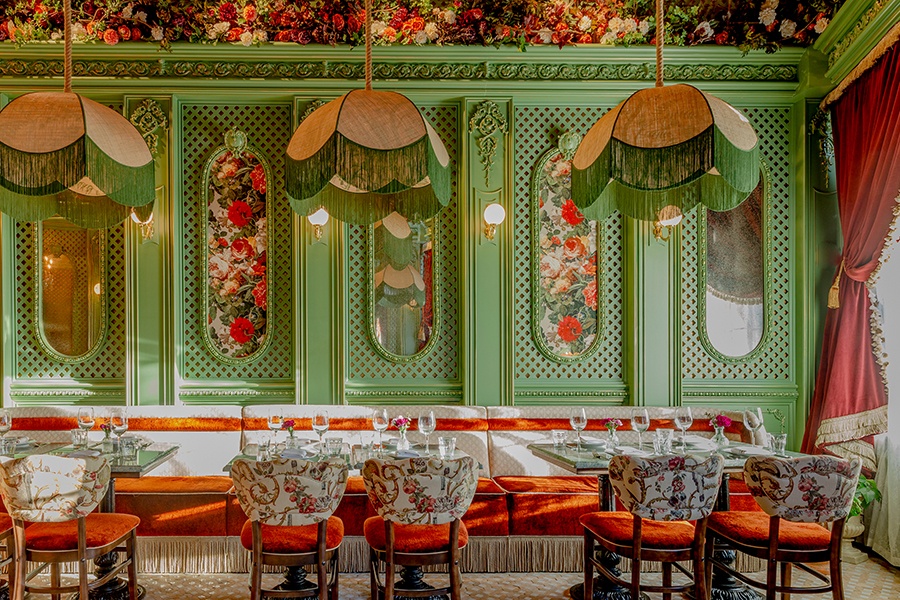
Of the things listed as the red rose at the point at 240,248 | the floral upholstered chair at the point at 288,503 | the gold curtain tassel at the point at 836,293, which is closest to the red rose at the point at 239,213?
the red rose at the point at 240,248

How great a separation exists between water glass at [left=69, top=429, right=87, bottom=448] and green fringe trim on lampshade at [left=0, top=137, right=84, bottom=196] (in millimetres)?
1851

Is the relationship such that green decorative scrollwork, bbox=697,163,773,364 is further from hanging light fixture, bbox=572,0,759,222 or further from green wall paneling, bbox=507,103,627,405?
hanging light fixture, bbox=572,0,759,222

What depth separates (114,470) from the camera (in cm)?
359

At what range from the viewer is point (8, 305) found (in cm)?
529

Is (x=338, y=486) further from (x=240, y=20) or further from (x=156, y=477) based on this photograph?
(x=240, y=20)

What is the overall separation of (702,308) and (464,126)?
2342 millimetres

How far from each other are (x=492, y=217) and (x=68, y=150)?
3.09 m

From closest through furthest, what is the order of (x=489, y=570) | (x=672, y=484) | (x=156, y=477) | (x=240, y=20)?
(x=672, y=484), (x=489, y=570), (x=156, y=477), (x=240, y=20)

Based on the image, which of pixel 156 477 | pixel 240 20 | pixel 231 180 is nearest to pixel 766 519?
pixel 156 477

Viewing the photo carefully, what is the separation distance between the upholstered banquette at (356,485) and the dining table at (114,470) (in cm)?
44

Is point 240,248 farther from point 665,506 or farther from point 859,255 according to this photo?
point 859,255

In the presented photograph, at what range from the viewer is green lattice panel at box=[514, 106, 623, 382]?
541 cm

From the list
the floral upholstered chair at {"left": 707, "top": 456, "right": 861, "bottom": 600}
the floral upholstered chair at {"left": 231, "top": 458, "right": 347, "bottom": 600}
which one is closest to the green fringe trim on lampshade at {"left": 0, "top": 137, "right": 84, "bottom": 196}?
the floral upholstered chair at {"left": 231, "top": 458, "right": 347, "bottom": 600}

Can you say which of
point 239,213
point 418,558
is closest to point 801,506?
point 418,558
